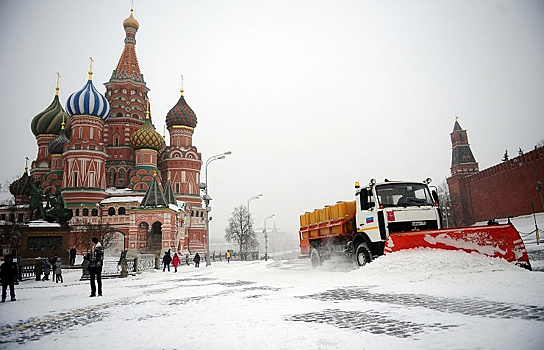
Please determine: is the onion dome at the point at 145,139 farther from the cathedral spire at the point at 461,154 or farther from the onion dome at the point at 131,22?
the cathedral spire at the point at 461,154

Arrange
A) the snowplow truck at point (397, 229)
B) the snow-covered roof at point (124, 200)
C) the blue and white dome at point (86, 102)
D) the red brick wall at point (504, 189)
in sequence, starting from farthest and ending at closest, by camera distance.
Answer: the blue and white dome at point (86, 102) → the snow-covered roof at point (124, 200) → the red brick wall at point (504, 189) → the snowplow truck at point (397, 229)

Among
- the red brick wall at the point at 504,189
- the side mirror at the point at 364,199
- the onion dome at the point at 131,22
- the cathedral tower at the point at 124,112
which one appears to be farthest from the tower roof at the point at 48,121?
the red brick wall at the point at 504,189

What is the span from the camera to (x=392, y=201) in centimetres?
1181

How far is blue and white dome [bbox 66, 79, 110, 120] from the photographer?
169ft

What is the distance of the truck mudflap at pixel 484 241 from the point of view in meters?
9.53

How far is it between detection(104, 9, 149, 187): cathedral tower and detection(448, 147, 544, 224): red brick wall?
56.1 m

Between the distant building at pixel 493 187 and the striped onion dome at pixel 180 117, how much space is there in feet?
158

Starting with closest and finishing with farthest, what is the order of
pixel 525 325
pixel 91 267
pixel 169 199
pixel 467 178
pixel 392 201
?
pixel 525 325
pixel 91 267
pixel 392 201
pixel 169 199
pixel 467 178

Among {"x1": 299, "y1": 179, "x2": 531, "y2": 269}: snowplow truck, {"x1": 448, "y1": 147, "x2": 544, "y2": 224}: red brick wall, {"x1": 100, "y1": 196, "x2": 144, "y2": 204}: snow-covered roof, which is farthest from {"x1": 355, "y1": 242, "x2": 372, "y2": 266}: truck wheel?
{"x1": 100, "y1": 196, "x2": 144, "y2": 204}: snow-covered roof

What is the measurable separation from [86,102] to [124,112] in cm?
886

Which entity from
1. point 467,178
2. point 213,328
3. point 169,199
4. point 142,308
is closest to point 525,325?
→ point 213,328

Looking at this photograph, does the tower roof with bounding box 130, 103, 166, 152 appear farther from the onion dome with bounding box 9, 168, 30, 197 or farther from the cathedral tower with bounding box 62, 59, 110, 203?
the onion dome with bounding box 9, 168, 30, 197

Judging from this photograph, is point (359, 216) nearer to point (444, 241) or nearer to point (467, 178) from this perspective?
point (444, 241)

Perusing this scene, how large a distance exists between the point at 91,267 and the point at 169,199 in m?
40.5
